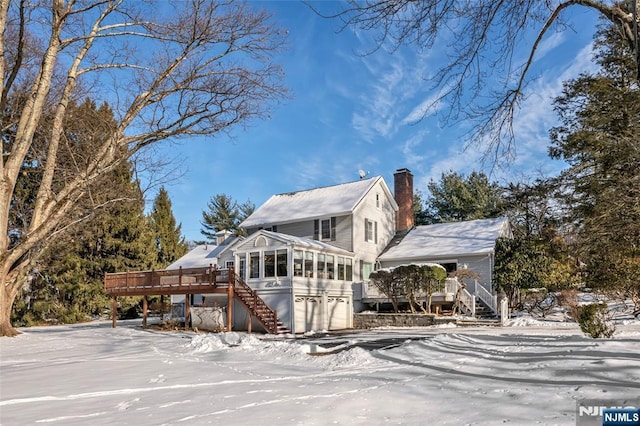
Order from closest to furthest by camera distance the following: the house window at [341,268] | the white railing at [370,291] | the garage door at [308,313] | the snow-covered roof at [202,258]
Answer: the garage door at [308,313] < the house window at [341,268] < the white railing at [370,291] < the snow-covered roof at [202,258]

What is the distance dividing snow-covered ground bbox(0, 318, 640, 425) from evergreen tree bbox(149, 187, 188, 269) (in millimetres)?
30151

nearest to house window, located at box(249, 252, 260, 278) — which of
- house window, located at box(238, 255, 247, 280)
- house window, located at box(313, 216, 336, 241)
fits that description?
house window, located at box(238, 255, 247, 280)

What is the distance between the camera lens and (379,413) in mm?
4785

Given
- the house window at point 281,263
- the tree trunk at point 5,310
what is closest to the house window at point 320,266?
the house window at point 281,263

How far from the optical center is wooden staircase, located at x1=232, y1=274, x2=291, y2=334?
65.0 ft

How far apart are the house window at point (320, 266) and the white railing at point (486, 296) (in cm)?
731

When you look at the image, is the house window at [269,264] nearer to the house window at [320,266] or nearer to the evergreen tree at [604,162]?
the house window at [320,266]

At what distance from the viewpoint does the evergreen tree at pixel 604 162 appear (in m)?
13.8

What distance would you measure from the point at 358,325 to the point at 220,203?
33.9 m

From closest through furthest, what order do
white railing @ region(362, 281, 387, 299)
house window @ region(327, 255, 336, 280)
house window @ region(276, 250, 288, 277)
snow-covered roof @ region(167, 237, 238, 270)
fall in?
house window @ region(276, 250, 288, 277) → house window @ region(327, 255, 336, 280) → white railing @ region(362, 281, 387, 299) → snow-covered roof @ region(167, 237, 238, 270)

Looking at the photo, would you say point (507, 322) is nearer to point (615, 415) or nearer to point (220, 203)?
point (615, 415)

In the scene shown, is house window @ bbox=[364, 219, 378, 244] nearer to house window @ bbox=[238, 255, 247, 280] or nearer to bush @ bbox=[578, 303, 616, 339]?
house window @ bbox=[238, 255, 247, 280]

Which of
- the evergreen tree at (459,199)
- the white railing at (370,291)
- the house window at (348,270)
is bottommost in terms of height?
the white railing at (370,291)

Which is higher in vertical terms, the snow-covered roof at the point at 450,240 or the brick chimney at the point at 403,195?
the brick chimney at the point at 403,195
